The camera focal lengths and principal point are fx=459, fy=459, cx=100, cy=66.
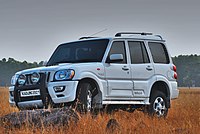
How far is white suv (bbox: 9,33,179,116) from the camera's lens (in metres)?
9.52

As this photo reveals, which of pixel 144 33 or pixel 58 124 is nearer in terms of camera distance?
pixel 58 124

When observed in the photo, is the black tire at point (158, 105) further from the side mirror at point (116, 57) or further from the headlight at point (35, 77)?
the headlight at point (35, 77)

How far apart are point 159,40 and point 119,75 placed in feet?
7.20

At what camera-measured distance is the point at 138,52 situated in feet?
37.3

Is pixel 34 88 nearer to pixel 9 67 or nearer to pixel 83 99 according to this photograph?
pixel 83 99

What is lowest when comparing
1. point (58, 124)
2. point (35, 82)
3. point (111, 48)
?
point (58, 124)

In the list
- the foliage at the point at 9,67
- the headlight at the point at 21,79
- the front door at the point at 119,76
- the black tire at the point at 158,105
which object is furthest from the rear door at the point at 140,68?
the foliage at the point at 9,67

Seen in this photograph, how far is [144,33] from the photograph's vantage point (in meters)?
12.0

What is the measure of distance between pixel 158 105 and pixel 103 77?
6.78ft

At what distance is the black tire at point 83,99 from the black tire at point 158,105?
7.15ft

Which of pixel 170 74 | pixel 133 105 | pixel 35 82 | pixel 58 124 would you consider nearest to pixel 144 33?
pixel 170 74

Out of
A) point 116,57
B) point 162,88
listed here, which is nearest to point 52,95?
point 116,57

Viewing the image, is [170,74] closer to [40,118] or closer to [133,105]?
[133,105]

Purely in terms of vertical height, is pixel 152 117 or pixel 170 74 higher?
pixel 170 74
